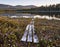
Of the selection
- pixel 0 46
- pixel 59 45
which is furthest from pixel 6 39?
pixel 59 45

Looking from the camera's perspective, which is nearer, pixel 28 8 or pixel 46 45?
pixel 46 45

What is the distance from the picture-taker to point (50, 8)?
43.9 m

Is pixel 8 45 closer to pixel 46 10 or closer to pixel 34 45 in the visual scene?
pixel 34 45

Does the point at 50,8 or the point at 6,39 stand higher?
the point at 6,39

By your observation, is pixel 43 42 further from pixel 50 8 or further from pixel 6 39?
pixel 50 8

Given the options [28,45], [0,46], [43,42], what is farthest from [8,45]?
[43,42]

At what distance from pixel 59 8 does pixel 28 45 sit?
37.8m

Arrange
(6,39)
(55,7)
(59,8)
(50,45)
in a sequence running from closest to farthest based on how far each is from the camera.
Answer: (50,45), (6,39), (59,8), (55,7)

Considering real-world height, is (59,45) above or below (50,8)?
above

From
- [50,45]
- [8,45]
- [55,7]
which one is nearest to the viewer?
[8,45]

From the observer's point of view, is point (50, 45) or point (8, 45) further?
point (50, 45)

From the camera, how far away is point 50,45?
16.5 feet

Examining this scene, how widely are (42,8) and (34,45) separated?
3902cm

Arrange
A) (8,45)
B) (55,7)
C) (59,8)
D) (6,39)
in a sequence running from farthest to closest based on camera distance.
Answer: (55,7), (59,8), (6,39), (8,45)
